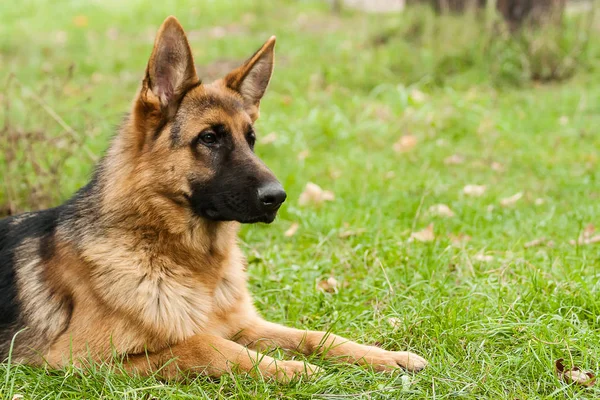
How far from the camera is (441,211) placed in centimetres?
552

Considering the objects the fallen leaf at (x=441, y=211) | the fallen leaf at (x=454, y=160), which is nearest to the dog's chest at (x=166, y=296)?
the fallen leaf at (x=441, y=211)

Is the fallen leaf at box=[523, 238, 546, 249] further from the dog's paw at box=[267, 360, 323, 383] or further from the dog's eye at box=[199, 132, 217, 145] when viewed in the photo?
the dog's eye at box=[199, 132, 217, 145]

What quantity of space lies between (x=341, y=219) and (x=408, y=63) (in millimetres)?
4642

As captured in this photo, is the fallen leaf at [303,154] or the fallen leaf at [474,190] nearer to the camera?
the fallen leaf at [474,190]

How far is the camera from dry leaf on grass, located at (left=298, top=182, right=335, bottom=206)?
5.88 metres

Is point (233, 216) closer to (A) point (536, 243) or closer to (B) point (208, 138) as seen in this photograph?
(B) point (208, 138)

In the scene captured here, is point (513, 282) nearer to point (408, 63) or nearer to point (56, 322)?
point (56, 322)

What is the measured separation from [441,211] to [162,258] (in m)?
2.76

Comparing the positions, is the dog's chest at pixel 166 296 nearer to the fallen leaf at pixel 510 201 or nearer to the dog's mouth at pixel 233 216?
the dog's mouth at pixel 233 216

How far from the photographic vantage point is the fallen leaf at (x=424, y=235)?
4.80 metres

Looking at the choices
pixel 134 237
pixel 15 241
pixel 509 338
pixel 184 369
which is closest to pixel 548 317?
pixel 509 338

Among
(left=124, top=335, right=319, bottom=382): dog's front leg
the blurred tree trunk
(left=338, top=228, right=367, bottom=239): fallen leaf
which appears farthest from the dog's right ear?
the blurred tree trunk

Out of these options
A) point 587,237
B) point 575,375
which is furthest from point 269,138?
point 575,375

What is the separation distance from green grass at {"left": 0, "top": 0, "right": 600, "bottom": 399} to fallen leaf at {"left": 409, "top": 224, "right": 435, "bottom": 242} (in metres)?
0.09
